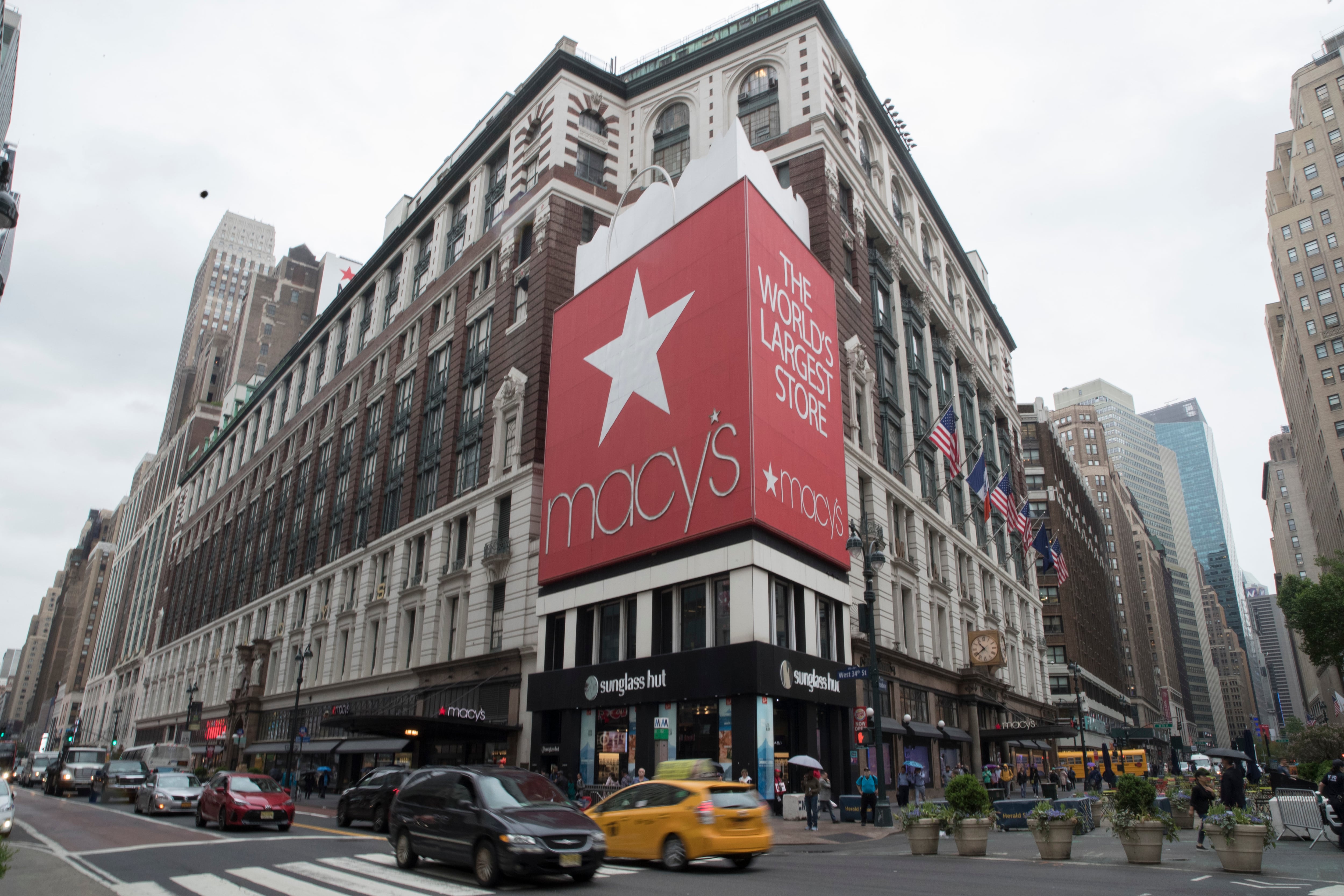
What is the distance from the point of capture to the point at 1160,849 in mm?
15328

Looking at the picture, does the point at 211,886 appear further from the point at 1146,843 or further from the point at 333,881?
the point at 1146,843

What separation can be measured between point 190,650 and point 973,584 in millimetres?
74188

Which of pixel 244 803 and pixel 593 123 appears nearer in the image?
pixel 244 803

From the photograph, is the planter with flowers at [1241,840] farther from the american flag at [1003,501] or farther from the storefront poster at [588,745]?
the american flag at [1003,501]

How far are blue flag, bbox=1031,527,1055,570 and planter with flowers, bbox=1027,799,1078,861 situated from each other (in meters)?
36.5

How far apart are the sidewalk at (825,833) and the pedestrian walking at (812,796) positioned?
246 millimetres

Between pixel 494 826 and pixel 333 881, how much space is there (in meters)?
2.52

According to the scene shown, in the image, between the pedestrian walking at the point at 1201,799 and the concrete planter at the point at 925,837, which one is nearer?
the concrete planter at the point at 925,837

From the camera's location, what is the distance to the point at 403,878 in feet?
43.8

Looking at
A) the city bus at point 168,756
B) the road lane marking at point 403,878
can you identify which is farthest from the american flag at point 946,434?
the city bus at point 168,756

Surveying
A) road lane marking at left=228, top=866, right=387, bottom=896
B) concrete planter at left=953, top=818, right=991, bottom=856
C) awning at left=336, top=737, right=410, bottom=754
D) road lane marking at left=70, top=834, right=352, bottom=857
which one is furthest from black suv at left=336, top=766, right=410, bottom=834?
concrete planter at left=953, top=818, right=991, bottom=856

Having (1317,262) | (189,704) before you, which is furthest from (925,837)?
(1317,262)

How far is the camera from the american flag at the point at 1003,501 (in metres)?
43.7

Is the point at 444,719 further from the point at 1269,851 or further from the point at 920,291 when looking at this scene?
the point at 920,291
